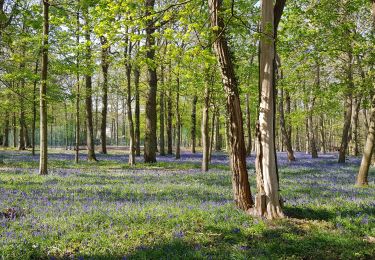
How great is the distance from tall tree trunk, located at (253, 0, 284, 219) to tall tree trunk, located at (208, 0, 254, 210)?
569mm

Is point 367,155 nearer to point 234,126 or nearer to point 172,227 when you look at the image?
point 234,126

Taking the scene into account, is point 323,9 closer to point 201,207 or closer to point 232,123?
point 232,123

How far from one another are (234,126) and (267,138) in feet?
3.45

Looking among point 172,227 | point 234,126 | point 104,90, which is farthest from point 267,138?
point 104,90

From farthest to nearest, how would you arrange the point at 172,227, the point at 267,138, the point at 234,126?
the point at 234,126
the point at 267,138
the point at 172,227

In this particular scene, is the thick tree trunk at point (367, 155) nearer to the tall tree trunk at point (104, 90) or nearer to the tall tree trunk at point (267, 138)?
the tall tree trunk at point (267, 138)

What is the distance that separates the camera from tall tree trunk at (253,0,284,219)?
7.68 meters

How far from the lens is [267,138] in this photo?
7738 mm

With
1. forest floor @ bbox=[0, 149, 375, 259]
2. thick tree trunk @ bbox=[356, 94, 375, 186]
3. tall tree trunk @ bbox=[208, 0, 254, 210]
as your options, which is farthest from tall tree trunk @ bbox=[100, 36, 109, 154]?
thick tree trunk @ bbox=[356, 94, 375, 186]

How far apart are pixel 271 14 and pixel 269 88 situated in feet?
5.80

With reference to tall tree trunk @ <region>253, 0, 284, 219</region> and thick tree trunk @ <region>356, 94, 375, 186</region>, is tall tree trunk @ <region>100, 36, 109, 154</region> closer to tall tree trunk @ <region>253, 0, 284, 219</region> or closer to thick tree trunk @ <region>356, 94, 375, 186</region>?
tall tree trunk @ <region>253, 0, 284, 219</region>

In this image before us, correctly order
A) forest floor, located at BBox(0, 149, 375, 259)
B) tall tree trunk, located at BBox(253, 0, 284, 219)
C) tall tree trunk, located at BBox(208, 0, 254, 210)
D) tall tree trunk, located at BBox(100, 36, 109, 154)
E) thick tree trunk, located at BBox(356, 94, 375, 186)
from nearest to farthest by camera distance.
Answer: forest floor, located at BBox(0, 149, 375, 259)
tall tree trunk, located at BBox(253, 0, 284, 219)
tall tree trunk, located at BBox(208, 0, 254, 210)
thick tree trunk, located at BBox(356, 94, 375, 186)
tall tree trunk, located at BBox(100, 36, 109, 154)

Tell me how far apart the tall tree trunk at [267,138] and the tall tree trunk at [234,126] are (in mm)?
569

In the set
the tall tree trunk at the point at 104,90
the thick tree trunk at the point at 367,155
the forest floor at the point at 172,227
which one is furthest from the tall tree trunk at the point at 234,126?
the tall tree trunk at the point at 104,90
